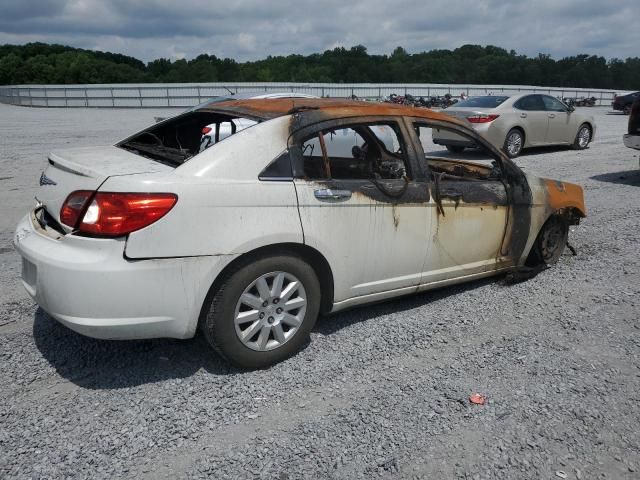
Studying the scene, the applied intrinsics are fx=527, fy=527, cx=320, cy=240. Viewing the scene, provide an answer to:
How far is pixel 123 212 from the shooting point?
2.70 metres

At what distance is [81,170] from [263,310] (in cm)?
133

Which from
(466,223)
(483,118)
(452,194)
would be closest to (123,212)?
(452,194)

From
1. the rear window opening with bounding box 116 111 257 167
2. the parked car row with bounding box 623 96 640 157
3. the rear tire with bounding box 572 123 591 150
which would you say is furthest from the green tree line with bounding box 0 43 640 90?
the rear window opening with bounding box 116 111 257 167

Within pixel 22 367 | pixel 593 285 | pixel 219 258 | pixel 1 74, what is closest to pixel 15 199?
pixel 22 367

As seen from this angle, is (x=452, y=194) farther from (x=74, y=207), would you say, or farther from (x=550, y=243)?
(x=74, y=207)

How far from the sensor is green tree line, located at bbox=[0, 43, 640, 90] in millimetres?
69938

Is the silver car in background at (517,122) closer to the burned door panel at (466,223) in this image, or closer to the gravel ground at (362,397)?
the burned door panel at (466,223)

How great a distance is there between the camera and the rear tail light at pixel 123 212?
8.84 ft

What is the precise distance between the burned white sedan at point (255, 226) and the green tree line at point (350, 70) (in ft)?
223

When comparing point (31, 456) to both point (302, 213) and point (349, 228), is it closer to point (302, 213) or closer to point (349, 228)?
point (302, 213)

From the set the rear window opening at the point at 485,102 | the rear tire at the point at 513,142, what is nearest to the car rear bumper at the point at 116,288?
the rear tire at the point at 513,142

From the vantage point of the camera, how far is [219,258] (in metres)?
2.87

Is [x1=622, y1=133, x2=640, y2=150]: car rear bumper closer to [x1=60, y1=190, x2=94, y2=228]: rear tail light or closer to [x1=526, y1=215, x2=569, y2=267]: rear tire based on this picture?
[x1=526, y1=215, x2=569, y2=267]: rear tire

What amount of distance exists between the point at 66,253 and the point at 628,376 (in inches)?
132
